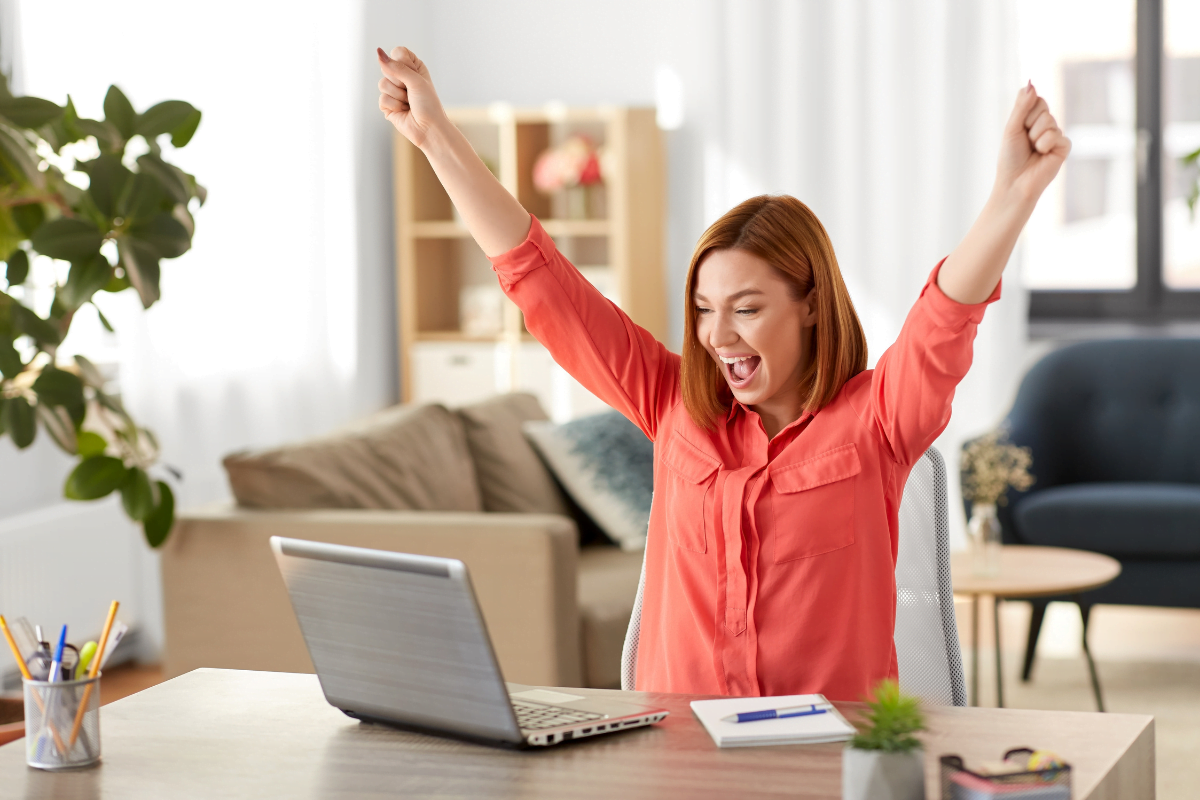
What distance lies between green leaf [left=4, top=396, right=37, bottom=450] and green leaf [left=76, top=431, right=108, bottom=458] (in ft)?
0.95

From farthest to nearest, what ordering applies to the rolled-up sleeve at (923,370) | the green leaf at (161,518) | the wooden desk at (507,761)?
the green leaf at (161,518), the rolled-up sleeve at (923,370), the wooden desk at (507,761)

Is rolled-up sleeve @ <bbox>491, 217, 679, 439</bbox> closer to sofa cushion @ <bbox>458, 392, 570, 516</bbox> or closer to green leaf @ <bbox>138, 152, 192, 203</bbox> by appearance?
green leaf @ <bbox>138, 152, 192, 203</bbox>

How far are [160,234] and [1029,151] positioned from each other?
1479mm

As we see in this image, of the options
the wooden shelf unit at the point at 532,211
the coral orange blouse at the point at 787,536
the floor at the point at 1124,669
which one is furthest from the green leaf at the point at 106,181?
the wooden shelf unit at the point at 532,211

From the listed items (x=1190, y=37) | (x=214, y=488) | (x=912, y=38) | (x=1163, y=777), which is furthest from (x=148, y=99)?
(x=1190, y=37)

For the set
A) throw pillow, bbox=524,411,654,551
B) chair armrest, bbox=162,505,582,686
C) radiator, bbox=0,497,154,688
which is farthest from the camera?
throw pillow, bbox=524,411,654,551

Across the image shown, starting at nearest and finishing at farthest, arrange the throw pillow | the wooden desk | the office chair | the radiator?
the wooden desk < the office chair < the radiator < the throw pillow

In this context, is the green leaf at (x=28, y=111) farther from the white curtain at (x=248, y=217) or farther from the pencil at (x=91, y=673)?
the white curtain at (x=248, y=217)

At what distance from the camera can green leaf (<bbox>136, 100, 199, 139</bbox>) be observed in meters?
2.27

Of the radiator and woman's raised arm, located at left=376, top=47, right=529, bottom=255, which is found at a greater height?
woman's raised arm, located at left=376, top=47, right=529, bottom=255

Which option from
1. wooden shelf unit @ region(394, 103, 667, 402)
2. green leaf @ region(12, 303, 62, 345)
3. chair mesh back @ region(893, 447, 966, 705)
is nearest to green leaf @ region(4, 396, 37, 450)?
green leaf @ region(12, 303, 62, 345)

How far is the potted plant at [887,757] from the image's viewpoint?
94 cm

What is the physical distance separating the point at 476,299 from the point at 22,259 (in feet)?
10.0

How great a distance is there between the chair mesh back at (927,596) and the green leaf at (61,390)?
4.53 ft
